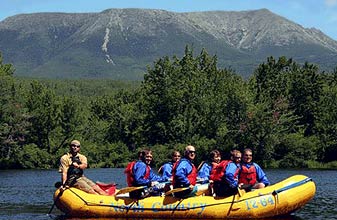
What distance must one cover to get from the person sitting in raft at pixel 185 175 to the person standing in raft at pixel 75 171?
8.98 feet

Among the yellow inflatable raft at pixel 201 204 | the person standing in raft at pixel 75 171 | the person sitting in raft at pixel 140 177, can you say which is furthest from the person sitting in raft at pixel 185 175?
the person standing in raft at pixel 75 171

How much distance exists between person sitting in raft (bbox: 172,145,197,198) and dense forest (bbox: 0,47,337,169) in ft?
118

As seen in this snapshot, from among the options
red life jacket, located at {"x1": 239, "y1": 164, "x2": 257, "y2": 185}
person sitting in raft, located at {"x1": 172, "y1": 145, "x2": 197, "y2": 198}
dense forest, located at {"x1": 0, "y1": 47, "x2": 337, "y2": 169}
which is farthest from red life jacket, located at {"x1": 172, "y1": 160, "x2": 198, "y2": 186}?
dense forest, located at {"x1": 0, "y1": 47, "x2": 337, "y2": 169}

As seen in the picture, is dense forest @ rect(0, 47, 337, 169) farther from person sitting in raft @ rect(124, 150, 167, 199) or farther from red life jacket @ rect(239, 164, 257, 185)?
person sitting in raft @ rect(124, 150, 167, 199)

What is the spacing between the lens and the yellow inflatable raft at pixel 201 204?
18.0 metres

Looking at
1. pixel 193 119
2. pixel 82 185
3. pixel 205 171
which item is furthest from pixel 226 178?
pixel 193 119

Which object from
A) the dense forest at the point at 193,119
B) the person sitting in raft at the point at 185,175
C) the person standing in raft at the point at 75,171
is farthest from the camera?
the dense forest at the point at 193,119

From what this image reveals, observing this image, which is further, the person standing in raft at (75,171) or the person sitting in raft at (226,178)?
the person standing in raft at (75,171)

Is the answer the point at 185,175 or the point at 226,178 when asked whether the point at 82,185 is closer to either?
the point at 185,175

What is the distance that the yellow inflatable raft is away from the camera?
18.0 m

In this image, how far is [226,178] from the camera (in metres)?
18.0

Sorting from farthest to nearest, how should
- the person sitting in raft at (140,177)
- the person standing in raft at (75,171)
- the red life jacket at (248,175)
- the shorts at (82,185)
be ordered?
the shorts at (82,185), the person standing in raft at (75,171), the person sitting in raft at (140,177), the red life jacket at (248,175)

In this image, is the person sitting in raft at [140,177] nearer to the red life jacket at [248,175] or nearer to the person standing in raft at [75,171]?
the person standing in raft at [75,171]

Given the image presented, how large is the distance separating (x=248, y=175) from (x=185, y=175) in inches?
72.7
